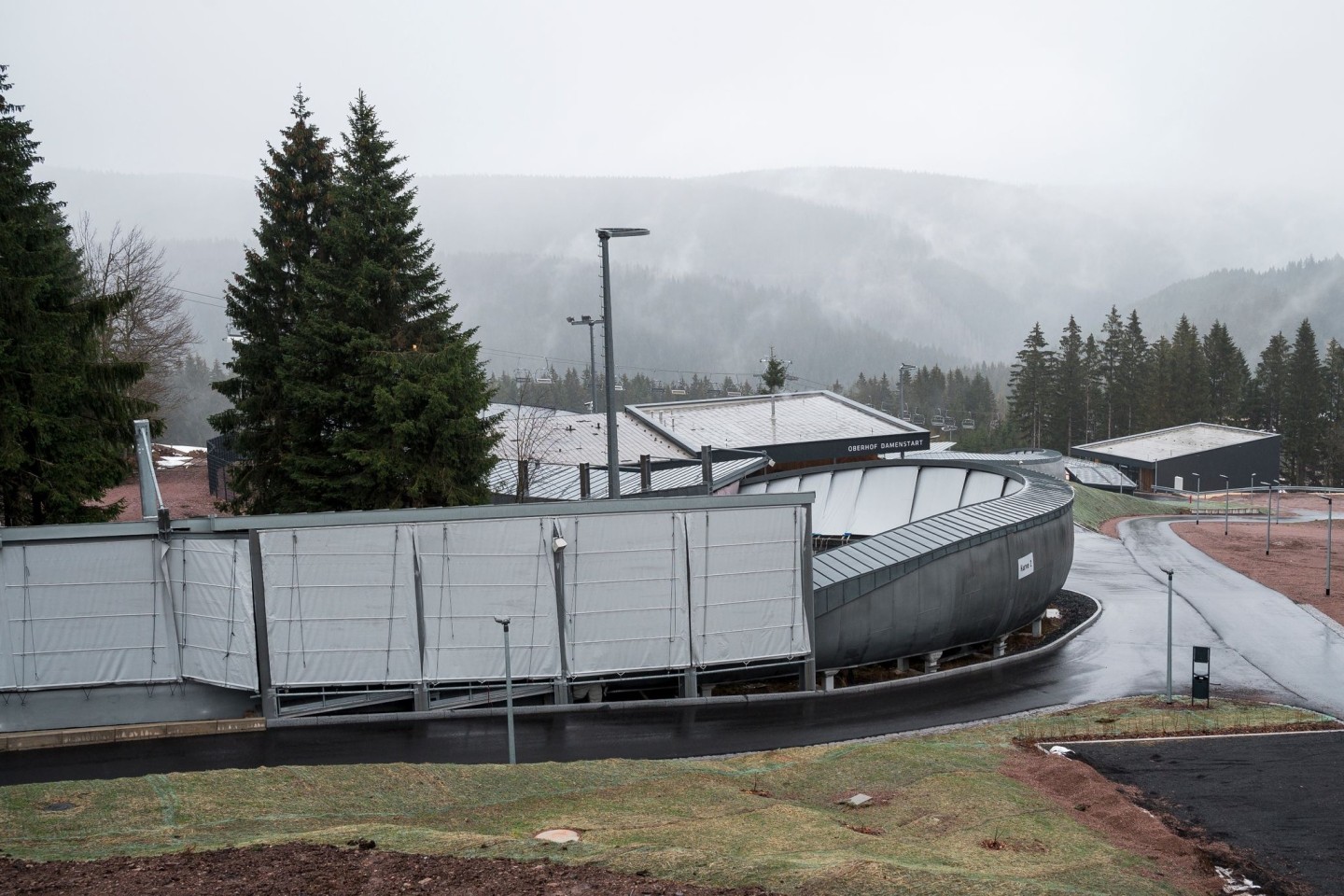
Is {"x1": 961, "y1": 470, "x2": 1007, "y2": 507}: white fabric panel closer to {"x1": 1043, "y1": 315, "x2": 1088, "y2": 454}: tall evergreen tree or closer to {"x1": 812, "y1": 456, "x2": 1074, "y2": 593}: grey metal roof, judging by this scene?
{"x1": 812, "y1": 456, "x2": 1074, "y2": 593}: grey metal roof

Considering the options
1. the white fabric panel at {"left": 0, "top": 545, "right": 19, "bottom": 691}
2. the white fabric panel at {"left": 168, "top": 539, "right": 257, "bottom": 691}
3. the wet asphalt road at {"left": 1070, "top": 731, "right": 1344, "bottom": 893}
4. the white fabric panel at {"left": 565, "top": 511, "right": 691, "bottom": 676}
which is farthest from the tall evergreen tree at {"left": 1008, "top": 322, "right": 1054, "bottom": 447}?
the white fabric panel at {"left": 0, "top": 545, "right": 19, "bottom": 691}

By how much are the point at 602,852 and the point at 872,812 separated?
5010 millimetres

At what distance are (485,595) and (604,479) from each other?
24504 millimetres

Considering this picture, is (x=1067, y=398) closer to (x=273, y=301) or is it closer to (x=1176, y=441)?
(x=1176, y=441)

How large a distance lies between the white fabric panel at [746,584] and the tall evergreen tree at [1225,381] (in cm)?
11338

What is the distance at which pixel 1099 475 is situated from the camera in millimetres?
91875

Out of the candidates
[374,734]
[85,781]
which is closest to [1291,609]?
[374,734]

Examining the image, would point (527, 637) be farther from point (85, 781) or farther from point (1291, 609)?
point (1291, 609)

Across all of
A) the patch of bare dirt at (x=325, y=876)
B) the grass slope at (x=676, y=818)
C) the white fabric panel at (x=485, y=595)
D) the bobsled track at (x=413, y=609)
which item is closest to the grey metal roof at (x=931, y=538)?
the bobsled track at (x=413, y=609)

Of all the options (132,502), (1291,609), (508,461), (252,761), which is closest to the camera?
(252,761)

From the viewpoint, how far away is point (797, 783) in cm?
1691

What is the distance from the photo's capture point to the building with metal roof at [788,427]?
60469 mm

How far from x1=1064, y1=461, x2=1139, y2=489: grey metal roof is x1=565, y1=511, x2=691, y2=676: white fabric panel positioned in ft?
247

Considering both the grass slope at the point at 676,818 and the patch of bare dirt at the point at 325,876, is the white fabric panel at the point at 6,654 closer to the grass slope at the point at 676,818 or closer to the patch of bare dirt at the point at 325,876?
the grass slope at the point at 676,818
